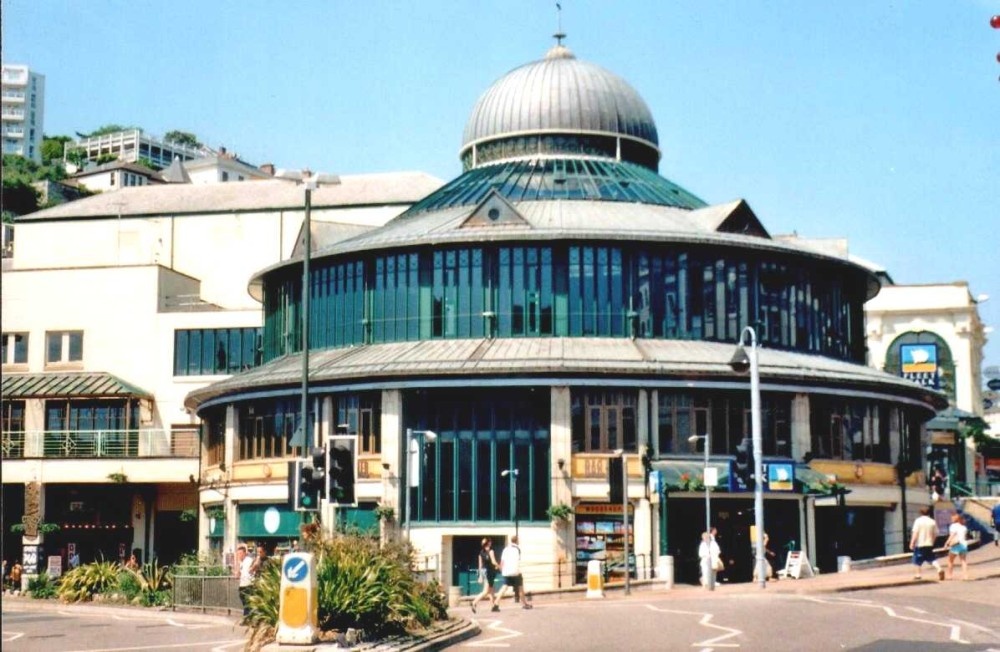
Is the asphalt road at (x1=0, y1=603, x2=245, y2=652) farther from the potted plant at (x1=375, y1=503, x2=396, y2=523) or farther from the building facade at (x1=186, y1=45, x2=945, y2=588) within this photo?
the building facade at (x1=186, y1=45, x2=945, y2=588)

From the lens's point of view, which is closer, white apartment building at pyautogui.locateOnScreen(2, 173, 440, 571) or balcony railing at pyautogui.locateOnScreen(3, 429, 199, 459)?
white apartment building at pyautogui.locateOnScreen(2, 173, 440, 571)

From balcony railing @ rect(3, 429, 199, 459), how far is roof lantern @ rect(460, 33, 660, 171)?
772 inches

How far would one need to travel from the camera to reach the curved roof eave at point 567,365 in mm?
47438

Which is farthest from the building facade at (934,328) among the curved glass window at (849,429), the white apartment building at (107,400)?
the white apartment building at (107,400)

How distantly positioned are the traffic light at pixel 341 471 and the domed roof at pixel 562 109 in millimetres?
37896

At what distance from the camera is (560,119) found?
59.9m

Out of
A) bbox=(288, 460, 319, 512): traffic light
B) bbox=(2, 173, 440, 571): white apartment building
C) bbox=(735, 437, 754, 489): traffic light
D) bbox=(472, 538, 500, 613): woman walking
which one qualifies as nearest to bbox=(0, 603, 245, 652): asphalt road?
bbox=(288, 460, 319, 512): traffic light

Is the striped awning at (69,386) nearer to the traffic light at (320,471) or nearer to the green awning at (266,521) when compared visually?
the green awning at (266,521)

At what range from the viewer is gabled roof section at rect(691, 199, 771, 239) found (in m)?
53.7

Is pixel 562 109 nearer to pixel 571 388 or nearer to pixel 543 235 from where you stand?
pixel 543 235

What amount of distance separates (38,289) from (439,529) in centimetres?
3294

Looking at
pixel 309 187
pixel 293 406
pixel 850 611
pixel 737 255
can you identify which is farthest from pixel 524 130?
pixel 850 611

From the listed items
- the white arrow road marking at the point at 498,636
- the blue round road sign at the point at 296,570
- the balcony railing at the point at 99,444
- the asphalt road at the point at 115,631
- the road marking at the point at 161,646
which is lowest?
the asphalt road at the point at 115,631

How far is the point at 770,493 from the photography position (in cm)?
4703
